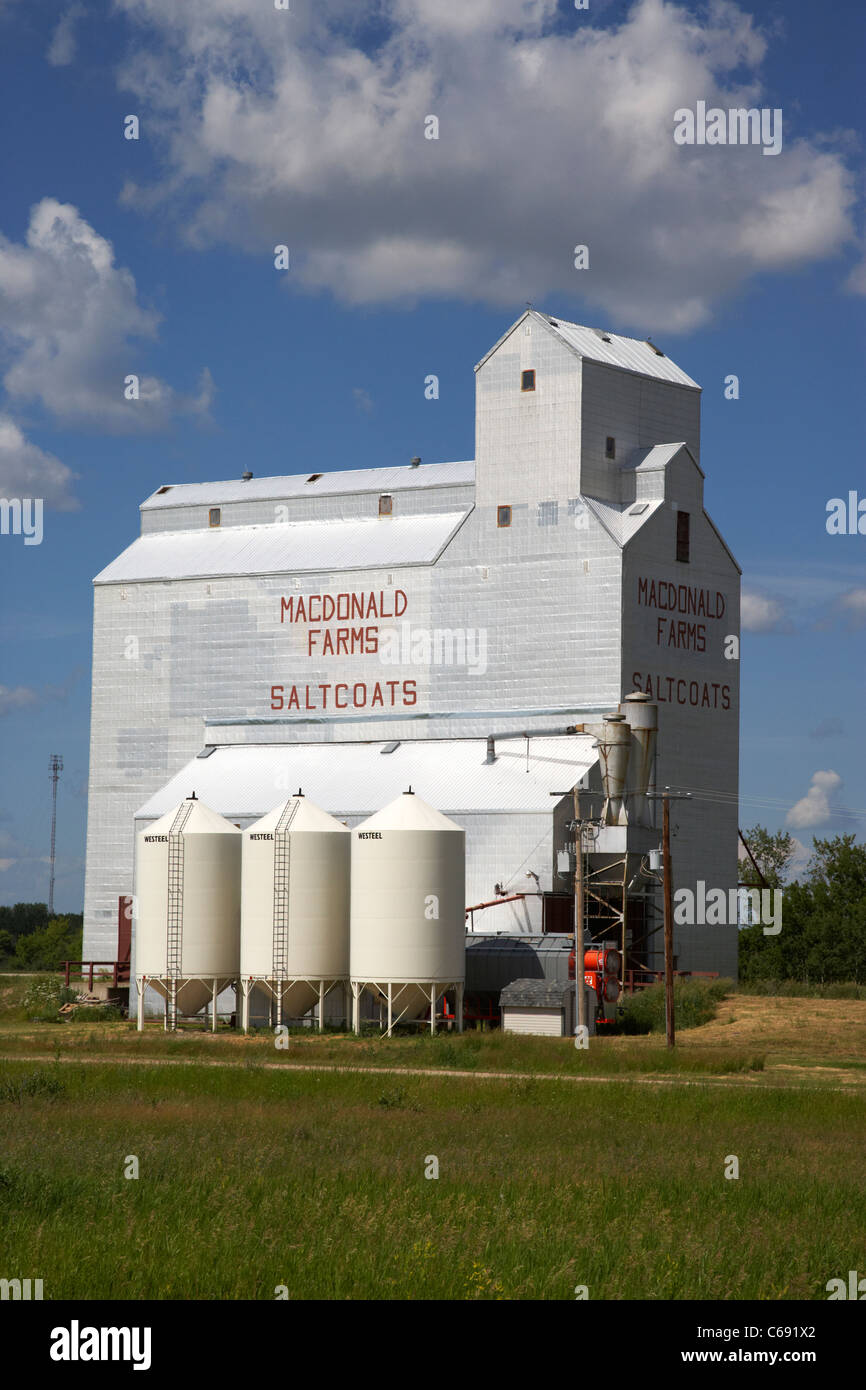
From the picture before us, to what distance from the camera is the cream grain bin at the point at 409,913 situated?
5269cm

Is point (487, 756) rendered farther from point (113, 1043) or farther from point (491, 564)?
point (113, 1043)

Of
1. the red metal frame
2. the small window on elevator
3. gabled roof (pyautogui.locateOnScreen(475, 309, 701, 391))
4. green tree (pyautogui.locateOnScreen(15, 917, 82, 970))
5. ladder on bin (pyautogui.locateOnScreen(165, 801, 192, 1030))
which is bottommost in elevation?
green tree (pyautogui.locateOnScreen(15, 917, 82, 970))

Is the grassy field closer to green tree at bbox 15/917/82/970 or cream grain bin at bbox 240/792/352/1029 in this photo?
cream grain bin at bbox 240/792/352/1029

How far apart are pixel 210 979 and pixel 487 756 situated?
46.4 ft

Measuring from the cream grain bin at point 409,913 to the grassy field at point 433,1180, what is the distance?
9.67m

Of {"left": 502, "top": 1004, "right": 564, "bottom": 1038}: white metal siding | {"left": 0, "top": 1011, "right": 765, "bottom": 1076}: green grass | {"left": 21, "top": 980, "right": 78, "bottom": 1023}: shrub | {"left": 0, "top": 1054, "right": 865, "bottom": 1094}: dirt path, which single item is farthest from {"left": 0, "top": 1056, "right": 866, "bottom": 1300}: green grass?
{"left": 21, "top": 980, "right": 78, "bottom": 1023}: shrub

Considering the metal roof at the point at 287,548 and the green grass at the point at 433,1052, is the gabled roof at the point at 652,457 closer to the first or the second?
the metal roof at the point at 287,548

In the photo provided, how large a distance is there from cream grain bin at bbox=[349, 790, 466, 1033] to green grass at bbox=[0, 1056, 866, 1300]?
1747 centimetres

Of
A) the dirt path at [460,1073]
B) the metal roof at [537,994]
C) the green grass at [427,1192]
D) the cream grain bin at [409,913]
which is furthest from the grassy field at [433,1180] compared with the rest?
the cream grain bin at [409,913]

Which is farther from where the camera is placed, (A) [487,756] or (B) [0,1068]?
(A) [487,756]

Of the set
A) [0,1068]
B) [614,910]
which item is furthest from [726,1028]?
[0,1068]

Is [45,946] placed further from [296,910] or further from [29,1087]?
[29,1087]

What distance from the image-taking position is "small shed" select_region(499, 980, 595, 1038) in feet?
170
